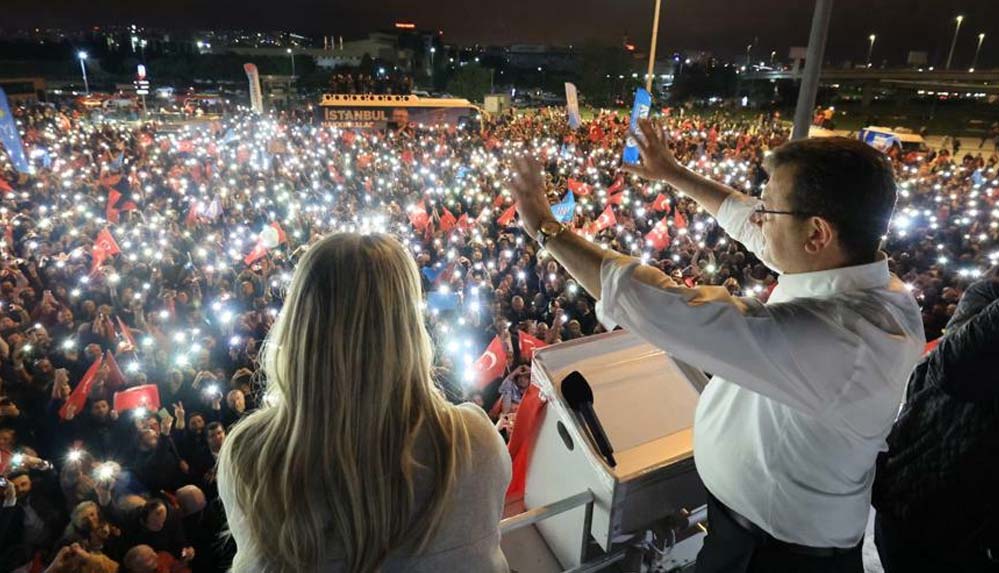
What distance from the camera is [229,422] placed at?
6227 millimetres

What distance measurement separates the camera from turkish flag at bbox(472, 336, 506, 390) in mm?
7293

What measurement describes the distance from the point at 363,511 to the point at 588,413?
1.18 metres

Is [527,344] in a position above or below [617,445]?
below

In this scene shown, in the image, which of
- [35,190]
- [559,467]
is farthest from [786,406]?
[35,190]

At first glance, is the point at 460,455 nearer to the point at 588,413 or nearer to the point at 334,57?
the point at 588,413

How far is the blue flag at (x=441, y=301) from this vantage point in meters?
8.63

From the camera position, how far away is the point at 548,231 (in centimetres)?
186

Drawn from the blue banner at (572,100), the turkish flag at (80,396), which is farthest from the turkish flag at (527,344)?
the blue banner at (572,100)

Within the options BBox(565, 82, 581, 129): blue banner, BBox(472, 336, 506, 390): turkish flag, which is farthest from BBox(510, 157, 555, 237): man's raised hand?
BBox(565, 82, 581, 129): blue banner

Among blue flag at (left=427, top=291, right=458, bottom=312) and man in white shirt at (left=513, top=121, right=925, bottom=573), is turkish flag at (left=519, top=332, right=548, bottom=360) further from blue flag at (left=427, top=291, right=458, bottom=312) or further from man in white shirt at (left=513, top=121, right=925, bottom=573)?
man in white shirt at (left=513, top=121, right=925, bottom=573)

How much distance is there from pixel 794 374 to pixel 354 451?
1107 millimetres

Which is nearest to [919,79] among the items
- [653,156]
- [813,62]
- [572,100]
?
[572,100]

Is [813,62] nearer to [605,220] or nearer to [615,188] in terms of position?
[605,220]

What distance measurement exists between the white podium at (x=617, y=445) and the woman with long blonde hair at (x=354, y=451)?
36.3 inches
